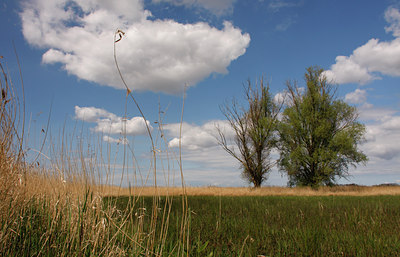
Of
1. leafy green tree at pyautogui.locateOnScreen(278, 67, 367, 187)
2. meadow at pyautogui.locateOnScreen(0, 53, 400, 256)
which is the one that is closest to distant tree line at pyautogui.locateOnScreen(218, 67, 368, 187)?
leafy green tree at pyautogui.locateOnScreen(278, 67, 367, 187)

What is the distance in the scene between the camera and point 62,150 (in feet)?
13.4

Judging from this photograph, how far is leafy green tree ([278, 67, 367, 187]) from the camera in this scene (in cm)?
2178

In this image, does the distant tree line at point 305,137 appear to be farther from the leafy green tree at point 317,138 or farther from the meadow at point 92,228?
the meadow at point 92,228

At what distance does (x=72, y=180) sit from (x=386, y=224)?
645cm

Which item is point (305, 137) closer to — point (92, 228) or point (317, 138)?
point (317, 138)

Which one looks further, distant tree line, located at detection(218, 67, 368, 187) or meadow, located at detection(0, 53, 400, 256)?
distant tree line, located at detection(218, 67, 368, 187)

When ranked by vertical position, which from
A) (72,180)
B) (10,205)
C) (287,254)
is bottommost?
(287,254)

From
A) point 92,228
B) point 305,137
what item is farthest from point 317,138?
point 92,228

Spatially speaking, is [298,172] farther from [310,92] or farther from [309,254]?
[309,254]

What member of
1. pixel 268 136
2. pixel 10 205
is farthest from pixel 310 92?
pixel 10 205

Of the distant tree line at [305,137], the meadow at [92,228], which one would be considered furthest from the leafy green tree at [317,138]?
the meadow at [92,228]

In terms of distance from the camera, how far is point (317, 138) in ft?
75.1

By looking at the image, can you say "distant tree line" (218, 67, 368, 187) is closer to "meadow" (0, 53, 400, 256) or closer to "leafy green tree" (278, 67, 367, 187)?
"leafy green tree" (278, 67, 367, 187)

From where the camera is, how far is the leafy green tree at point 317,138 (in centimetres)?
2178
